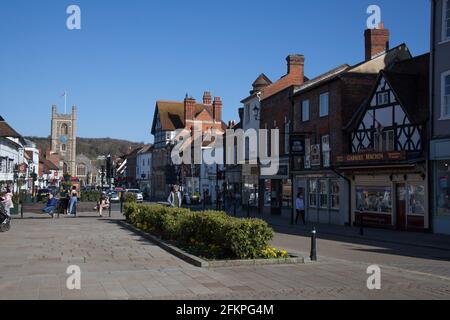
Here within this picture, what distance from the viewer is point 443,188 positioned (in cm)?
2400

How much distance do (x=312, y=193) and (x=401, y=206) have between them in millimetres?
9016

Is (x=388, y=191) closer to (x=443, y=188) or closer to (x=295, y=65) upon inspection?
(x=443, y=188)

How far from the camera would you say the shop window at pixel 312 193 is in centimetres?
3466

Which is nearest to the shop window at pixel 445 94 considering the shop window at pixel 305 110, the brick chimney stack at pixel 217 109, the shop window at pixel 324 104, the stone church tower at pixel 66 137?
the shop window at pixel 324 104

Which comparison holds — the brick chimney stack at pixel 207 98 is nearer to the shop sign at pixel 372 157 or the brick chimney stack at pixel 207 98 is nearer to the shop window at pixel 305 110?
the shop window at pixel 305 110

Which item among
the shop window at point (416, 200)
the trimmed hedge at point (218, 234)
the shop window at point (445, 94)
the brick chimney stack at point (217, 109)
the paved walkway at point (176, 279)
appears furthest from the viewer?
the brick chimney stack at point (217, 109)

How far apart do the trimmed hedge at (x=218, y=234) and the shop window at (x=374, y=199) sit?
1342 cm

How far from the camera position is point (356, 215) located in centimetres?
2995

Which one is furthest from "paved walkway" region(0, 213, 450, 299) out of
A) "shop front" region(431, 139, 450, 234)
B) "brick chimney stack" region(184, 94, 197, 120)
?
A: "brick chimney stack" region(184, 94, 197, 120)

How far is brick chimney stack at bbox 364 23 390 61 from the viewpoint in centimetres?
3391

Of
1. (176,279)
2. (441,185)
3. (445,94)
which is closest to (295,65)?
(445,94)

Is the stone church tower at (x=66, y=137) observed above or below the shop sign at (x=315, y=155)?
above
